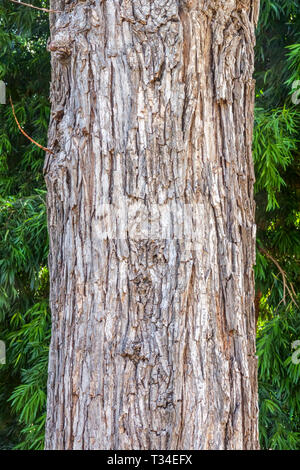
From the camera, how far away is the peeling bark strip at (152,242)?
900 mm

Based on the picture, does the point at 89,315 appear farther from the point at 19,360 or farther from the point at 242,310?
the point at 19,360

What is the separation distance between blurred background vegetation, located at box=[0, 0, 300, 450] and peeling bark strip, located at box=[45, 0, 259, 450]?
1529mm

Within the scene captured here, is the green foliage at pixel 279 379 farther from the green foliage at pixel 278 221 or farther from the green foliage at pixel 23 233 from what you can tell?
the green foliage at pixel 23 233

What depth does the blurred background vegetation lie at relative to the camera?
8.25 feet

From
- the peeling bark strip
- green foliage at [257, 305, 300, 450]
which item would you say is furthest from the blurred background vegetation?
the peeling bark strip

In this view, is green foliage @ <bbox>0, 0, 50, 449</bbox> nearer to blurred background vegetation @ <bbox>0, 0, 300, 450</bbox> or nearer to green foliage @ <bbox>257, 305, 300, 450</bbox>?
blurred background vegetation @ <bbox>0, 0, 300, 450</bbox>

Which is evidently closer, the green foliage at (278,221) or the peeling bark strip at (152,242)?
the peeling bark strip at (152,242)

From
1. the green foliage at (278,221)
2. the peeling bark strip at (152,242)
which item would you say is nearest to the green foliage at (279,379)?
the green foliage at (278,221)

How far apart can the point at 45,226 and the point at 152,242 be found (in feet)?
5.47

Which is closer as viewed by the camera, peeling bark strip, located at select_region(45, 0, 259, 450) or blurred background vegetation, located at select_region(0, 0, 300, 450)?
peeling bark strip, located at select_region(45, 0, 259, 450)

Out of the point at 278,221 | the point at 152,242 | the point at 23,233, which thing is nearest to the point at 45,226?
the point at 23,233

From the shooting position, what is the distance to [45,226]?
8.25 feet

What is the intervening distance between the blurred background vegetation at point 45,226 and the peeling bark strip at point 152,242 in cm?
153
